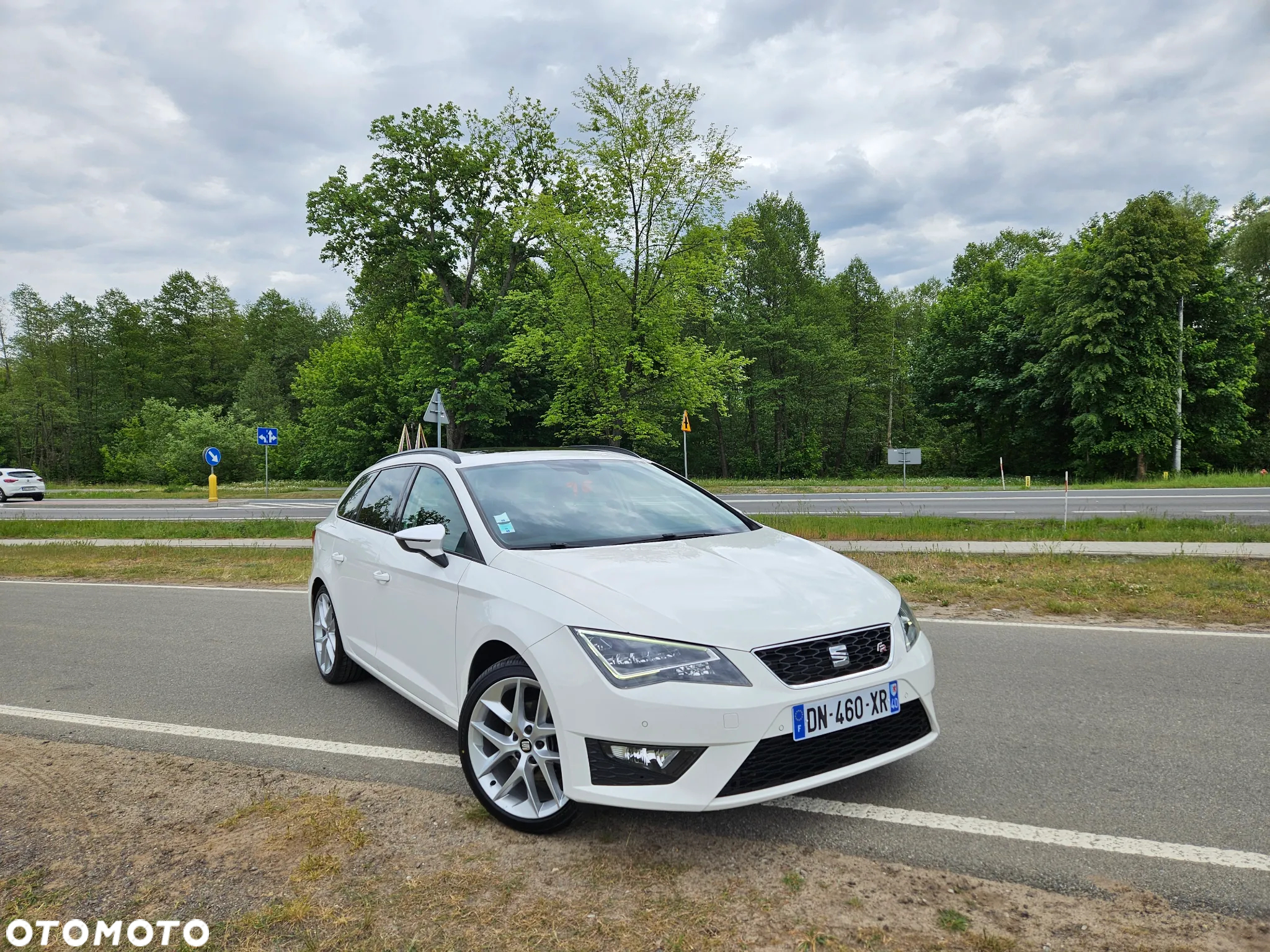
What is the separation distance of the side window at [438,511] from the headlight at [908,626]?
1.91m

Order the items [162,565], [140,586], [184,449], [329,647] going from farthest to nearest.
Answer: [184,449] < [162,565] < [140,586] < [329,647]

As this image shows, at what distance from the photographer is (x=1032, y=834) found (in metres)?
3.12

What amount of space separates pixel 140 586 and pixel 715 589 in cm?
1014

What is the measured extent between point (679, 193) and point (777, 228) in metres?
23.7

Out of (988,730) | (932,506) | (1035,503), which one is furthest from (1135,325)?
(988,730)

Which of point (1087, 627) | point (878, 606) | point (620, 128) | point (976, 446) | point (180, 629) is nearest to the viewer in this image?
point (878, 606)

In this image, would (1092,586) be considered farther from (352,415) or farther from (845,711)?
(352,415)

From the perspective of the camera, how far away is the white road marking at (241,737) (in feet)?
13.5

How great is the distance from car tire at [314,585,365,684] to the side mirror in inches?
72.1

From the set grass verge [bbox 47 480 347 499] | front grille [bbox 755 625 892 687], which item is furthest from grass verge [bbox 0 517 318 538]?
front grille [bbox 755 625 892 687]

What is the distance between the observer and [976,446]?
4716 centimetres

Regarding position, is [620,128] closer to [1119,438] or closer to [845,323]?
[1119,438]

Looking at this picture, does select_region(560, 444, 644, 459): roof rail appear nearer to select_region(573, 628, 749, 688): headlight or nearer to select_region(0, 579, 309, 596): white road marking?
select_region(573, 628, 749, 688): headlight

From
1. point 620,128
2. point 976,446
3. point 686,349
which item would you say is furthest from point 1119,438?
point 620,128
